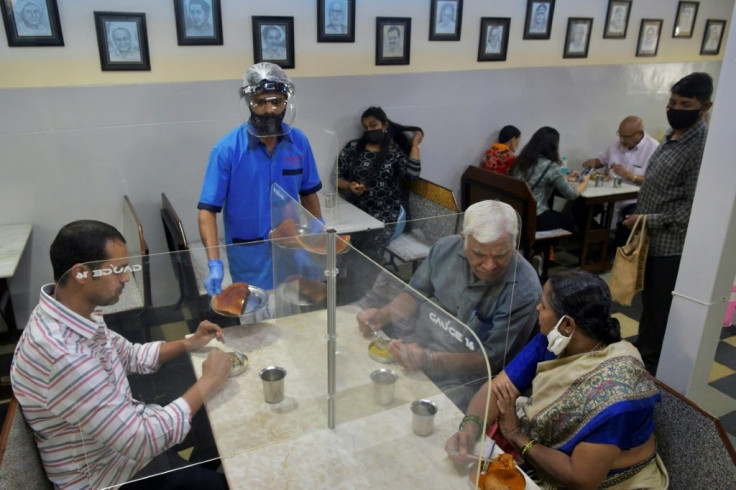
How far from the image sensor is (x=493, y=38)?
4422 millimetres

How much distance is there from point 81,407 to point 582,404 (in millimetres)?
1281

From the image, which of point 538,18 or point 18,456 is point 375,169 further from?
point 18,456

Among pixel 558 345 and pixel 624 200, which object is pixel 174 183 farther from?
pixel 624 200

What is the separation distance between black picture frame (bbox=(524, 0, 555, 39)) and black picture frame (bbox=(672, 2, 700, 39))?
167 cm

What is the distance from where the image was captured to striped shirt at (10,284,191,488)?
1.31 meters

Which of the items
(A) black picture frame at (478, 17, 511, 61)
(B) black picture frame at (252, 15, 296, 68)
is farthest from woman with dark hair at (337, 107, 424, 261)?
(A) black picture frame at (478, 17, 511, 61)

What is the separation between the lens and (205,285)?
1725mm

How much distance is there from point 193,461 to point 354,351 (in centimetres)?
60

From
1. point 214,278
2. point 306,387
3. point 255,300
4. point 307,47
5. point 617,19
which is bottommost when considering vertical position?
point 306,387

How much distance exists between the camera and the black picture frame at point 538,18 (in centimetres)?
451

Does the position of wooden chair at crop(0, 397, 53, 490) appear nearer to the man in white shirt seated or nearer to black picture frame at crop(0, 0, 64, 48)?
black picture frame at crop(0, 0, 64, 48)

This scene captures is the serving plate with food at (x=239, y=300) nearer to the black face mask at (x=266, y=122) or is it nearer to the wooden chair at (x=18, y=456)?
the wooden chair at (x=18, y=456)

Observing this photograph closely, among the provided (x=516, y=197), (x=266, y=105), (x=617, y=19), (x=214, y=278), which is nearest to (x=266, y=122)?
(x=266, y=105)

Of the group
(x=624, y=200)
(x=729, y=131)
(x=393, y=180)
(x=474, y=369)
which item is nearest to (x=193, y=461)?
(x=474, y=369)
